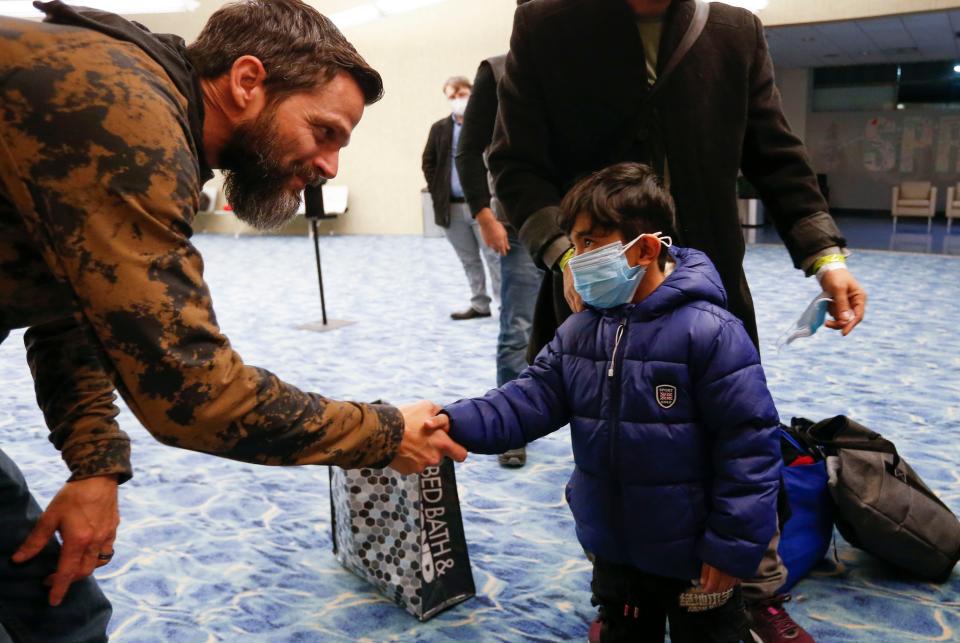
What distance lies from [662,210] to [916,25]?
1404 centimetres

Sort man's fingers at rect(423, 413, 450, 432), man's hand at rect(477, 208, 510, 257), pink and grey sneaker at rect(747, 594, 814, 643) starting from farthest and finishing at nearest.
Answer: man's hand at rect(477, 208, 510, 257) → pink and grey sneaker at rect(747, 594, 814, 643) → man's fingers at rect(423, 413, 450, 432)

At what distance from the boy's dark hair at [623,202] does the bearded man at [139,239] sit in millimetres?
490

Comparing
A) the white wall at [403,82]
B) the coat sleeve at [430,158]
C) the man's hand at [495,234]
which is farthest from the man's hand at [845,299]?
the white wall at [403,82]

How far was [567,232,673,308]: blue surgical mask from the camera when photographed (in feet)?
5.55

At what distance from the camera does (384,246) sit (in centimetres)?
1272

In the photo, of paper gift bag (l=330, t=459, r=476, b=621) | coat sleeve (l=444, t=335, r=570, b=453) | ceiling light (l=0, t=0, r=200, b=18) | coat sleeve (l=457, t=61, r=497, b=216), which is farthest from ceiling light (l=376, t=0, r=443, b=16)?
coat sleeve (l=444, t=335, r=570, b=453)

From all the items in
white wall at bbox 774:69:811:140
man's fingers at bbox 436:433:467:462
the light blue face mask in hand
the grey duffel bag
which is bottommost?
the grey duffel bag

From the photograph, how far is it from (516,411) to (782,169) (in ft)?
3.01

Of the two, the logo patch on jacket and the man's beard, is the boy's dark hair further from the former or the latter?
the man's beard

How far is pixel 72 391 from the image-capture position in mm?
1526

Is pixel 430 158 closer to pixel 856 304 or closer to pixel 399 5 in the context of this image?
pixel 856 304

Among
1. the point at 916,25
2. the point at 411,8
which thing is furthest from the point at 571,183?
the point at 916,25

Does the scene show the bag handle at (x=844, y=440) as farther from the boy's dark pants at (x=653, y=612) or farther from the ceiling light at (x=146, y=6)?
the ceiling light at (x=146, y=6)

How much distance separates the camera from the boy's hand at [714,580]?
5.46 feet
